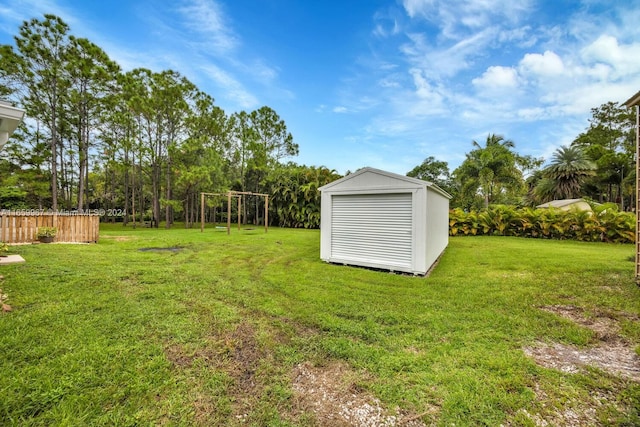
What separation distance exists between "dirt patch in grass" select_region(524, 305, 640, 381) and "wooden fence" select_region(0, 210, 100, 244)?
37.7 feet

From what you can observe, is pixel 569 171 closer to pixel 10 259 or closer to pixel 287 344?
pixel 287 344

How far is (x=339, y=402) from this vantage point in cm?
185

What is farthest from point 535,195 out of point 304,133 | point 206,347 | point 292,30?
point 206,347

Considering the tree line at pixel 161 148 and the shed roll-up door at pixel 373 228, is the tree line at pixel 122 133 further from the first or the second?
the shed roll-up door at pixel 373 228

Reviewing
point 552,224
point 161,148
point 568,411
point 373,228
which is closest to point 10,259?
point 373,228

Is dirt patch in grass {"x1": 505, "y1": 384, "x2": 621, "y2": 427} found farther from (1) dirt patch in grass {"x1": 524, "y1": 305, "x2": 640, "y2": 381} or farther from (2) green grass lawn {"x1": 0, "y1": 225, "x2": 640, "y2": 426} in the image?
(1) dirt patch in grass {"x1": 524, "y1": 305, "x2": 640, "y2": 381}

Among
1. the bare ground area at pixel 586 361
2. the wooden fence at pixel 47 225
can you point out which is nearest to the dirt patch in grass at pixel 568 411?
the bare ground area at pixel 586 361

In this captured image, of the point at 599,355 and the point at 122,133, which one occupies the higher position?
the point at 122,133

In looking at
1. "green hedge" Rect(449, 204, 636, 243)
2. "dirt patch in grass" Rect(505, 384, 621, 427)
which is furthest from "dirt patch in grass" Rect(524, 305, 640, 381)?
"green hedge" Rect(449, 204, 636, 243)

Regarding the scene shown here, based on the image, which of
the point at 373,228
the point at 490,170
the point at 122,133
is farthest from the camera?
the point at 122,133

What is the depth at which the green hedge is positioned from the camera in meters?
9.91

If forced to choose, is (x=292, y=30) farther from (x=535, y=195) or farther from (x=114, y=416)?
(x=535, y=195)

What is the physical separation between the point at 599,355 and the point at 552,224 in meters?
11.2

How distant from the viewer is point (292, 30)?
356 inches
